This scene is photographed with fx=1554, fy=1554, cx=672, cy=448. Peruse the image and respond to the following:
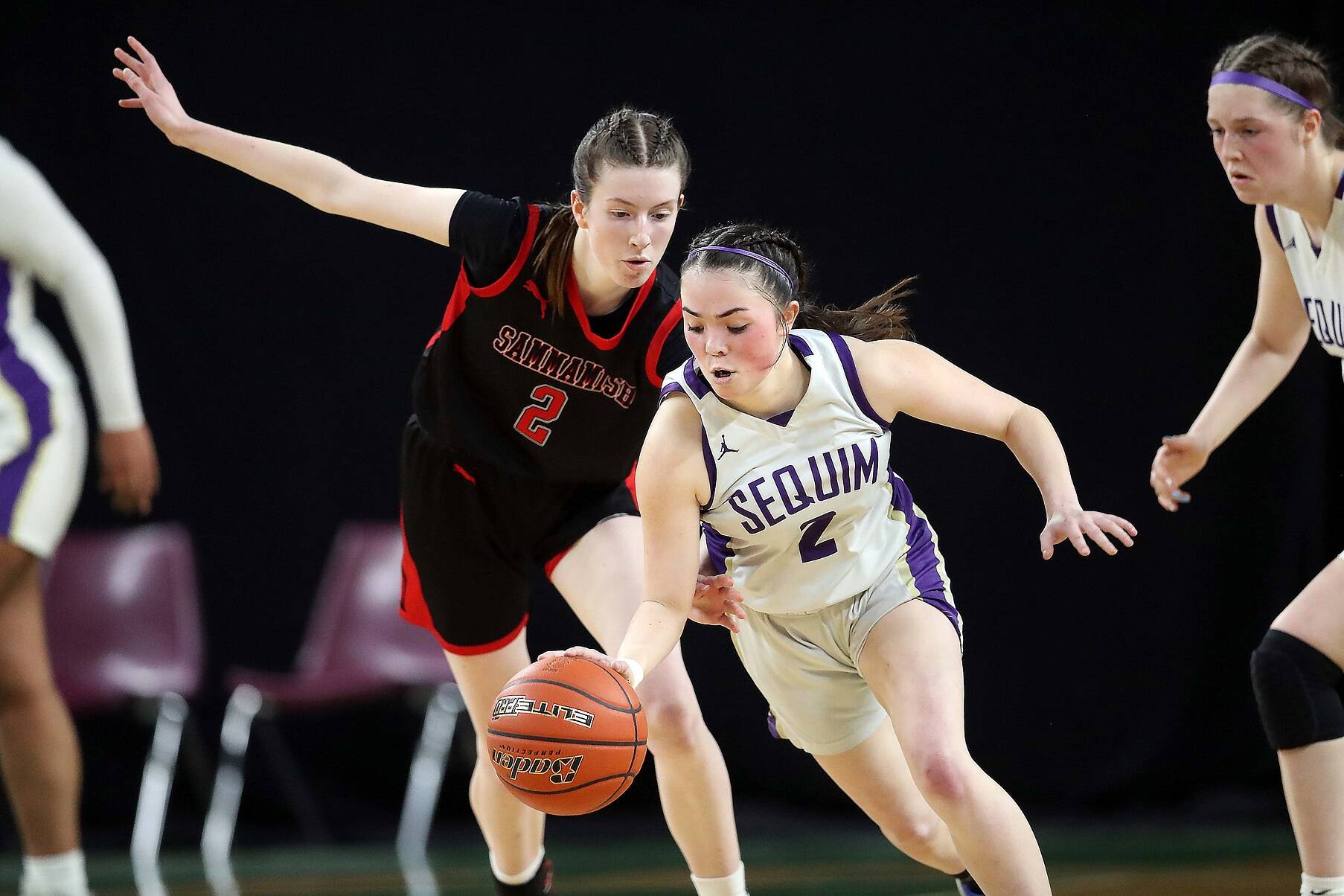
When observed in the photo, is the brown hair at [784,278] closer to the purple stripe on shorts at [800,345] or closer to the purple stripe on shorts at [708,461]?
the purple stripe on shorts at [800,345]

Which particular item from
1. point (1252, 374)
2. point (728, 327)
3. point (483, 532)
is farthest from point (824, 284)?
point (728, 327)

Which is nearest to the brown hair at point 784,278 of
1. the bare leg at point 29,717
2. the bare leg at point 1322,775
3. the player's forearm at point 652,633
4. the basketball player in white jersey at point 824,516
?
the basketball player in white jersey at point 824,516

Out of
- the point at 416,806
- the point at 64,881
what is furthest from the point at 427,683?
the point at 64,881

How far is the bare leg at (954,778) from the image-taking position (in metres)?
2.66

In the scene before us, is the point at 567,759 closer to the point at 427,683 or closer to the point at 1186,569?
the point at 427,683

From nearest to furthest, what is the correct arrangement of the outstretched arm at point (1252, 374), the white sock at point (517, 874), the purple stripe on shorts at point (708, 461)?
1. the purple stripe on shorts at point (708, 461)
2. the outstretched arm at point (1252, 374)
3. the white sock at point (517, 874)

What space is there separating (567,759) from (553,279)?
3.44ft

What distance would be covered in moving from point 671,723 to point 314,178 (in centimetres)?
137

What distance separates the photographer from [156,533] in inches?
227

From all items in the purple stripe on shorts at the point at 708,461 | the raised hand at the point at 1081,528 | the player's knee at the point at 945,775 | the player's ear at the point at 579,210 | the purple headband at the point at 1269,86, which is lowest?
the player's knee at the point at 945,775

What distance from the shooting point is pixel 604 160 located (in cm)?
305

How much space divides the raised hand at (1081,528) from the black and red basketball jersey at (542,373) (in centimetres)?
93

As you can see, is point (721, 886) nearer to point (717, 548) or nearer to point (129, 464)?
point (717, 548)

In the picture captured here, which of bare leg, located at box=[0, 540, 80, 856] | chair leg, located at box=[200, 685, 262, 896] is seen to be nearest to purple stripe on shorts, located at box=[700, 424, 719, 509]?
bare leg, located at box=[0, 540, 80, 856]
